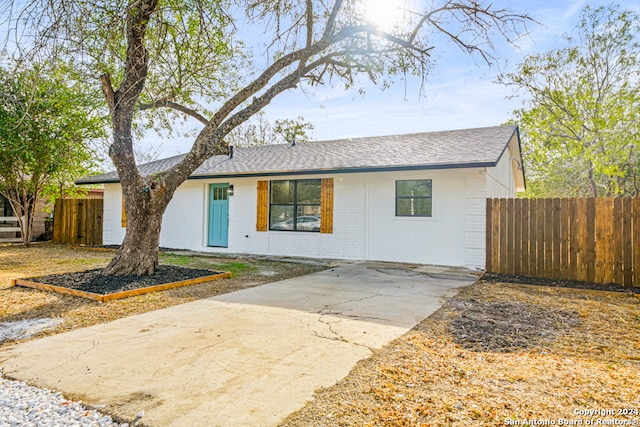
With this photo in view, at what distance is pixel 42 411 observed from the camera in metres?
2.33

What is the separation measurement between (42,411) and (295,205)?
906cm

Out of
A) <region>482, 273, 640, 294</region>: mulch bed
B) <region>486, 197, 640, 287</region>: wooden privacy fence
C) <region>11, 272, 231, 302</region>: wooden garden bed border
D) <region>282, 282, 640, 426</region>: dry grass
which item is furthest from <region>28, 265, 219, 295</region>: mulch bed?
<region>486, 197, 640, 287</region>: wooden privacy fence

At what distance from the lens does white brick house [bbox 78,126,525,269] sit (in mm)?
8930

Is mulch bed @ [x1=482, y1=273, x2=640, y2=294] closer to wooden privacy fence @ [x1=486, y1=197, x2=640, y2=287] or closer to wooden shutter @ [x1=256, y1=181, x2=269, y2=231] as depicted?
wooden privacy fence @ [x1=486, y1=197, x2=640, y2=287]

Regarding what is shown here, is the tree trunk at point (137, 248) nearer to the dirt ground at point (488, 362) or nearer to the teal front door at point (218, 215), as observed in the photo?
the dirt ground at point (488, 362)

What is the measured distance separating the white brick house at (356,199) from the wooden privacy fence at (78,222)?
217cm

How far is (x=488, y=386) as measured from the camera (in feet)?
8.68

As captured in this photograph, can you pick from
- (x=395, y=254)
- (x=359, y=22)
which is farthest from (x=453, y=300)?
(x=359, y=22)

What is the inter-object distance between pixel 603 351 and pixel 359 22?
7159 millimetres

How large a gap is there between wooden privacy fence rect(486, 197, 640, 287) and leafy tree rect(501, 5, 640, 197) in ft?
22.8

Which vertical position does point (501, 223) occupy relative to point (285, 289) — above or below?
above

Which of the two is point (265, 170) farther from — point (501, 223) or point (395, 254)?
point (501, 223)

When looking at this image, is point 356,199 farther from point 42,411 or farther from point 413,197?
point 42,411

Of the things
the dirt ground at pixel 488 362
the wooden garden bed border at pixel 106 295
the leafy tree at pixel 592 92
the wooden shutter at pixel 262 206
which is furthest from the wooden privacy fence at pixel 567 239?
the leafy tree at pixel 592 92
